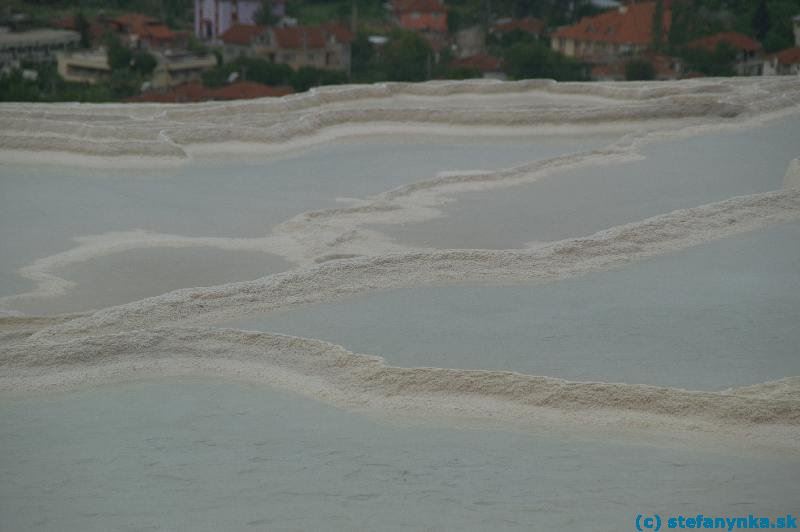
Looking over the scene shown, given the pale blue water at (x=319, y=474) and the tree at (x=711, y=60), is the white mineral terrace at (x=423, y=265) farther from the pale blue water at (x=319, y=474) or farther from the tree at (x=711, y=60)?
the tree at (x=711, y=60)

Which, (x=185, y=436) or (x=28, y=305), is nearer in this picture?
(x=185, y=436)

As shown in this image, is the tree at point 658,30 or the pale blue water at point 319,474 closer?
the pale blue water at point 319,474

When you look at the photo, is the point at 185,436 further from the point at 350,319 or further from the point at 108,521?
the point at 350,319

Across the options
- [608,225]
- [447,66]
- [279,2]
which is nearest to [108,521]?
[608,225]

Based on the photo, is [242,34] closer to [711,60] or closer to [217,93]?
[217,93]

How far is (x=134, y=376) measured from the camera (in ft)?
17.4

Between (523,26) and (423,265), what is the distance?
18871 mm

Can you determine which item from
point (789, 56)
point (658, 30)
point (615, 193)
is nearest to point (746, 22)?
point (658, 30)

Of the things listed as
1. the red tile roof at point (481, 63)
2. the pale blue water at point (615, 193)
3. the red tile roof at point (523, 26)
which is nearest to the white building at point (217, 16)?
the red tile roof at point (523, 26)

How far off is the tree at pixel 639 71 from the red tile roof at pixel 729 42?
1.13 m

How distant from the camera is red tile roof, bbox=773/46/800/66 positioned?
18.8 m

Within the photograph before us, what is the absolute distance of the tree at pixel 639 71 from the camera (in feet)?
63.5

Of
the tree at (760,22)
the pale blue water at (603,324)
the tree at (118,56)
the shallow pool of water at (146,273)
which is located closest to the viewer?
the pale blue water at (603,324)

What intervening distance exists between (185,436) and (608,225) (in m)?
3.66
